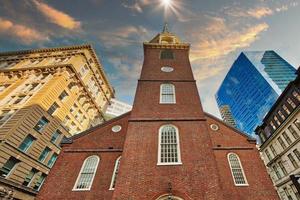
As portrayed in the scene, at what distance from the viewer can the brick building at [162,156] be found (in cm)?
1077

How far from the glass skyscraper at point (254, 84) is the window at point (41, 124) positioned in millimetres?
73955

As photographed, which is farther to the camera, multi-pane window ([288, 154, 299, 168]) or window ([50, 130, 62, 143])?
window ([50, 130, 62, 143])

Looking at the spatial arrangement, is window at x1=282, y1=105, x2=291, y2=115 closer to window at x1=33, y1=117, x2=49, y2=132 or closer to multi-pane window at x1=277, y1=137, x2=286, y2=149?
multi-pane window at x1=277, y1=137, x2=286, y2=149

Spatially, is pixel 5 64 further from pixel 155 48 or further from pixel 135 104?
pixel 135 104

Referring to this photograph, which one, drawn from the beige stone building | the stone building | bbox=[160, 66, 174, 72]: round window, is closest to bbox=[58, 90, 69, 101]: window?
the beige stone building

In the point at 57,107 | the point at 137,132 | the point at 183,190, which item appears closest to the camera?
the point at 183,190

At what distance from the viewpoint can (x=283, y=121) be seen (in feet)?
104

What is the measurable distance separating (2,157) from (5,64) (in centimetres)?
3043

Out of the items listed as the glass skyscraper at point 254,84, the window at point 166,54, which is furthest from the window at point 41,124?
the glass skyscraper at point 254,84

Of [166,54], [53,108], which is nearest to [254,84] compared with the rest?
[166,54]

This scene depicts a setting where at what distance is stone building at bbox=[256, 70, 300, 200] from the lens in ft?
94.2

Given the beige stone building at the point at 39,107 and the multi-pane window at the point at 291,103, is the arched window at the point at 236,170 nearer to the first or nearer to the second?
the multi-pane window at the point at 291,103

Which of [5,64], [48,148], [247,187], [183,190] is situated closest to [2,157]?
[48,148]

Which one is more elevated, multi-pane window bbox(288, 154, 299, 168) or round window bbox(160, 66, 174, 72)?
round window bbox(160, 66, 174, 72)
